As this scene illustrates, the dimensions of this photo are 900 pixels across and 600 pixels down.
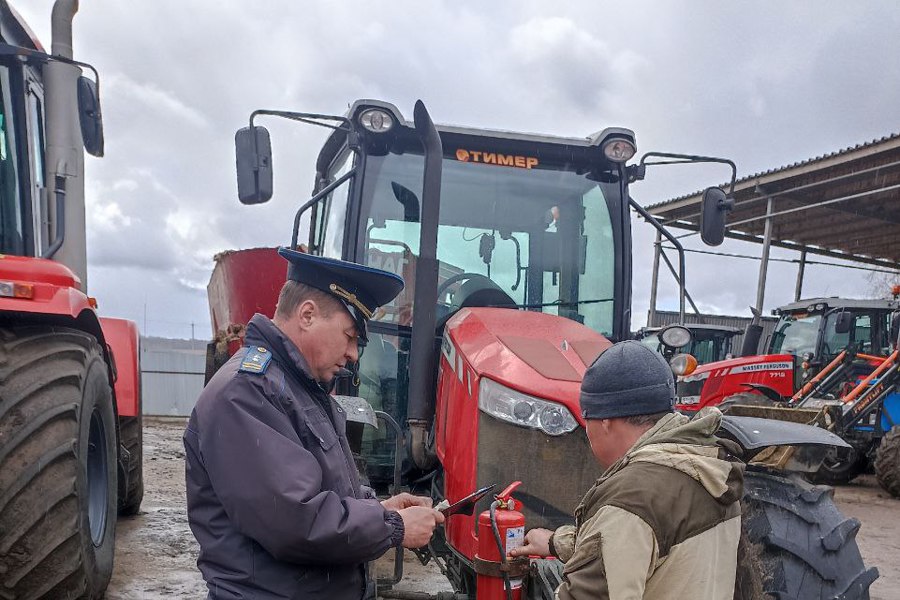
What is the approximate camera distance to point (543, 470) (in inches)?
117

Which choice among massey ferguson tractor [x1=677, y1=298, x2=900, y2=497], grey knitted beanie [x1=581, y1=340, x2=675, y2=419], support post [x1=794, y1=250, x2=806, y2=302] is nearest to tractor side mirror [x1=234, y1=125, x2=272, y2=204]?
grey knitted beanie [x1=581, y1=340, x2=675, y2=419]

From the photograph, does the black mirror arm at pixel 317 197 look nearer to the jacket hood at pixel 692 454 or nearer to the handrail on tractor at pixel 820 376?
the jacket hood at pixel 692 454

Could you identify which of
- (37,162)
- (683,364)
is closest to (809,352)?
(683,364)

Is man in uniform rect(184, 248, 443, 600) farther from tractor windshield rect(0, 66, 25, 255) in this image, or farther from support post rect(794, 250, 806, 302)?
support post rect(794, 250, 806, 302)

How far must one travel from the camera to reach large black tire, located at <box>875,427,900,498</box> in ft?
25.4

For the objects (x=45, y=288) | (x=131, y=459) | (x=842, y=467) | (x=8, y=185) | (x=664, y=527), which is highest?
(x=8, y=185)

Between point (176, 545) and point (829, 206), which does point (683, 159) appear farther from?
point (829, 206)

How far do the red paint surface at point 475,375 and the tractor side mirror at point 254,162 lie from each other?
111cm

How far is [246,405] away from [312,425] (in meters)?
0.21

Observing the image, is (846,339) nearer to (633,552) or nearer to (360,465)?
(360,465)

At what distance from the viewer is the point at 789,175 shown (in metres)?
12.4

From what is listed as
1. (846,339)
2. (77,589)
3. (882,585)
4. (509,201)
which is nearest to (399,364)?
(509,201)

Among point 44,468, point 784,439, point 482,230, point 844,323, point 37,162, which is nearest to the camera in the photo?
point 44,468

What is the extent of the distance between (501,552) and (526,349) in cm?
96
